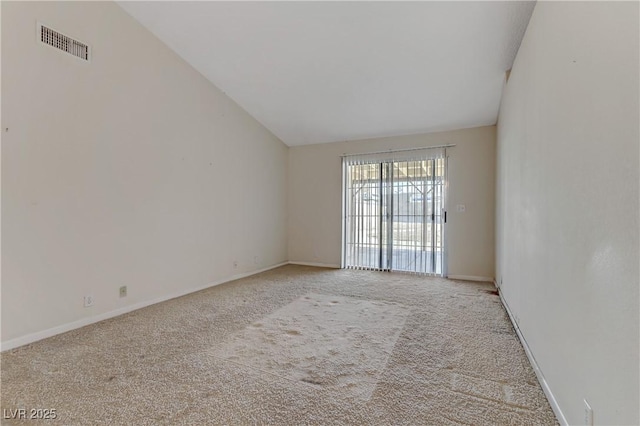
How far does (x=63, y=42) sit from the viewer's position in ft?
8.34

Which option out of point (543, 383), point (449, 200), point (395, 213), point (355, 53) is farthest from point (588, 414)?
point (395, 213)

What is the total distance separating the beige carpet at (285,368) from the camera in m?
1.51

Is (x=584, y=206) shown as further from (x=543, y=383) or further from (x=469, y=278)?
(x=469, y=278)

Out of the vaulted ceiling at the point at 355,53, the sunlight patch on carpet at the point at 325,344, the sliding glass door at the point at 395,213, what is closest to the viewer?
the sunlight patch on carpet at the point at 325,344

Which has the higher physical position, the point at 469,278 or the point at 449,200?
the point at 449,200

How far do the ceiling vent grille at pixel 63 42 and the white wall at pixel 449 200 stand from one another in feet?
12.2

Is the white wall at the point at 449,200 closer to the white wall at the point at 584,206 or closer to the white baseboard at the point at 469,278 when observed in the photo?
the white baseboard at the point at 469,278

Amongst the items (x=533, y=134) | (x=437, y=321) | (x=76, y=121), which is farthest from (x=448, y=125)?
(x=76, y=121)

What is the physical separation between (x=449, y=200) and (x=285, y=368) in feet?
12.8

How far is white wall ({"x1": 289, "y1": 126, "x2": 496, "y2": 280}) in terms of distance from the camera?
4.52 meters

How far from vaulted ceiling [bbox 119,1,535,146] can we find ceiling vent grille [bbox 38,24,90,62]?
27.4 inches

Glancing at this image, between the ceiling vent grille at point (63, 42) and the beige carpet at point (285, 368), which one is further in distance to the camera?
the ceiling vent grille at point (63, 42)

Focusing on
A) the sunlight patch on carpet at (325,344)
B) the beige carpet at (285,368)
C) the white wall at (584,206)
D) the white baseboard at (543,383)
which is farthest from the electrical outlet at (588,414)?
the sunlight patch on carpet at (325,344)

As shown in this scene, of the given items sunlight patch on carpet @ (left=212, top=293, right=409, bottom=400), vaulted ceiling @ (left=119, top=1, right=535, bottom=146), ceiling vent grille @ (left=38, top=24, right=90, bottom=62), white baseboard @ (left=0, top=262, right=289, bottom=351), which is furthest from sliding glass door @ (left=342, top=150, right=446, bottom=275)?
ceiling vent grille @ (left=38, top=24, right=90, bottom=62)
